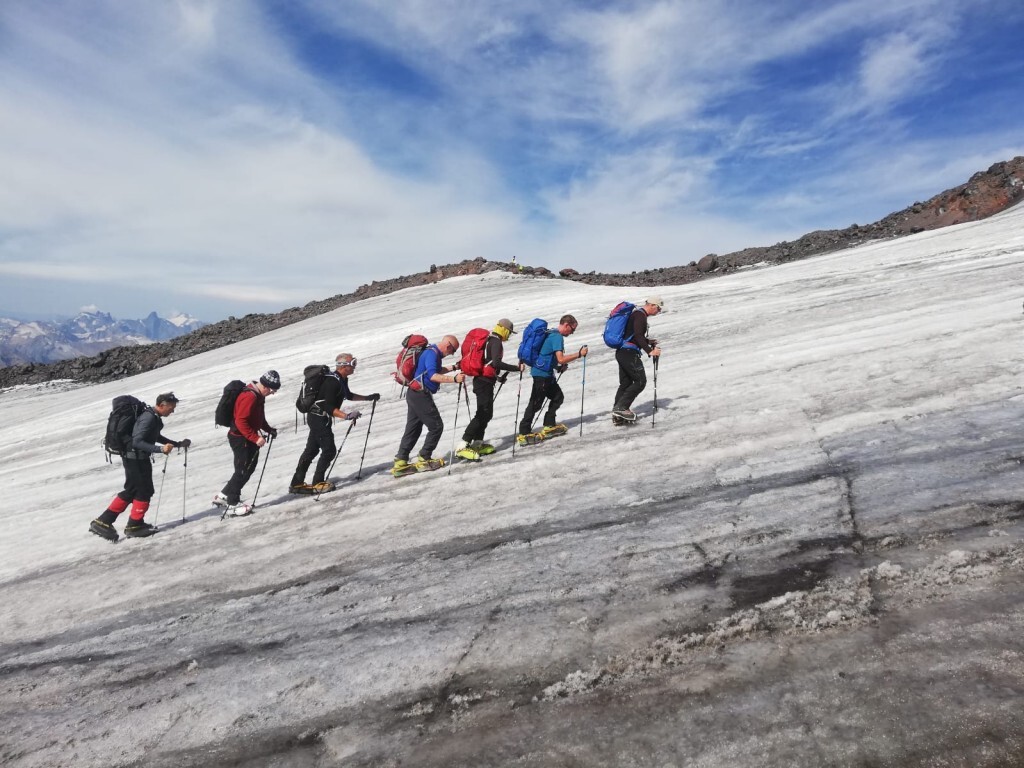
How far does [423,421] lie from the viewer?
10.1 meters

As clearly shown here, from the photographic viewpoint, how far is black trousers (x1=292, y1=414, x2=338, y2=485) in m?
10.1

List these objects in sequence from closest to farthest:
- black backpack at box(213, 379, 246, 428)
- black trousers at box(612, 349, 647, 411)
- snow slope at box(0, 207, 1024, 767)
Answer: snow slope at box(0, 207, 1024, 767) < black backpack at box(213, 379, 246, 428) < black trousers at box(612, 349, 647, 411)

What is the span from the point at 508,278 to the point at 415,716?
3297 centimetres

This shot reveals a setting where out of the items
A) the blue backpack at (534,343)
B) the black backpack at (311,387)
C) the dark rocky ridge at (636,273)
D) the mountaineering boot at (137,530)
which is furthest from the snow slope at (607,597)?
the dark rocky ridge at (636,273)

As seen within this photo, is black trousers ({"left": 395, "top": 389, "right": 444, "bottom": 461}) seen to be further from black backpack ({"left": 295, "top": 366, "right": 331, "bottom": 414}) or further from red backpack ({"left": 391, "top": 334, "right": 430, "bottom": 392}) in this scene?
black backpack ({"left": 295, "top": 366, "right": 331, "bottom": 414})

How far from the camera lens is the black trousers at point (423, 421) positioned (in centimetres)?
1006

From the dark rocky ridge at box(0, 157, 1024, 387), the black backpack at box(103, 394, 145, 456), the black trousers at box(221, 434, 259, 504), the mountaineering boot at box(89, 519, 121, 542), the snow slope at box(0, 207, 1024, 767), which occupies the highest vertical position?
the dark rocky ridge at box(0, 157, 1024, 387)

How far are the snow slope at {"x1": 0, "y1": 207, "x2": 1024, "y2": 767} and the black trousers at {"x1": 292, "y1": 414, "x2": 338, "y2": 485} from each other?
586 mm

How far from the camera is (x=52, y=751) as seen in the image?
4723 mm

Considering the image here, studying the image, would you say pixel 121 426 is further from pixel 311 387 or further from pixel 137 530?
pixel 311 387

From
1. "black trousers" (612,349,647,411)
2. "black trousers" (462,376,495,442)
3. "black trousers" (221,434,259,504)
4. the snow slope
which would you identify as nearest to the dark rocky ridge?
the snow slope

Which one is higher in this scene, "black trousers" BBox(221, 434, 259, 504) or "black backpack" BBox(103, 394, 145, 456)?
"black backpack" BBox(103, 394, 145, 456)

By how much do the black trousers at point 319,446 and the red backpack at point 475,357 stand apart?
251 centimetres

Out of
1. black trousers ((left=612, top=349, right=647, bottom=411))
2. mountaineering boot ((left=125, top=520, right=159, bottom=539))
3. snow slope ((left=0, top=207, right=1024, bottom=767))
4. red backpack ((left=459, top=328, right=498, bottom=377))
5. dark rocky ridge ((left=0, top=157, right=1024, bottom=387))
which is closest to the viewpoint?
snow slope ((left=0, top=207, right=1024, bottom=767))
